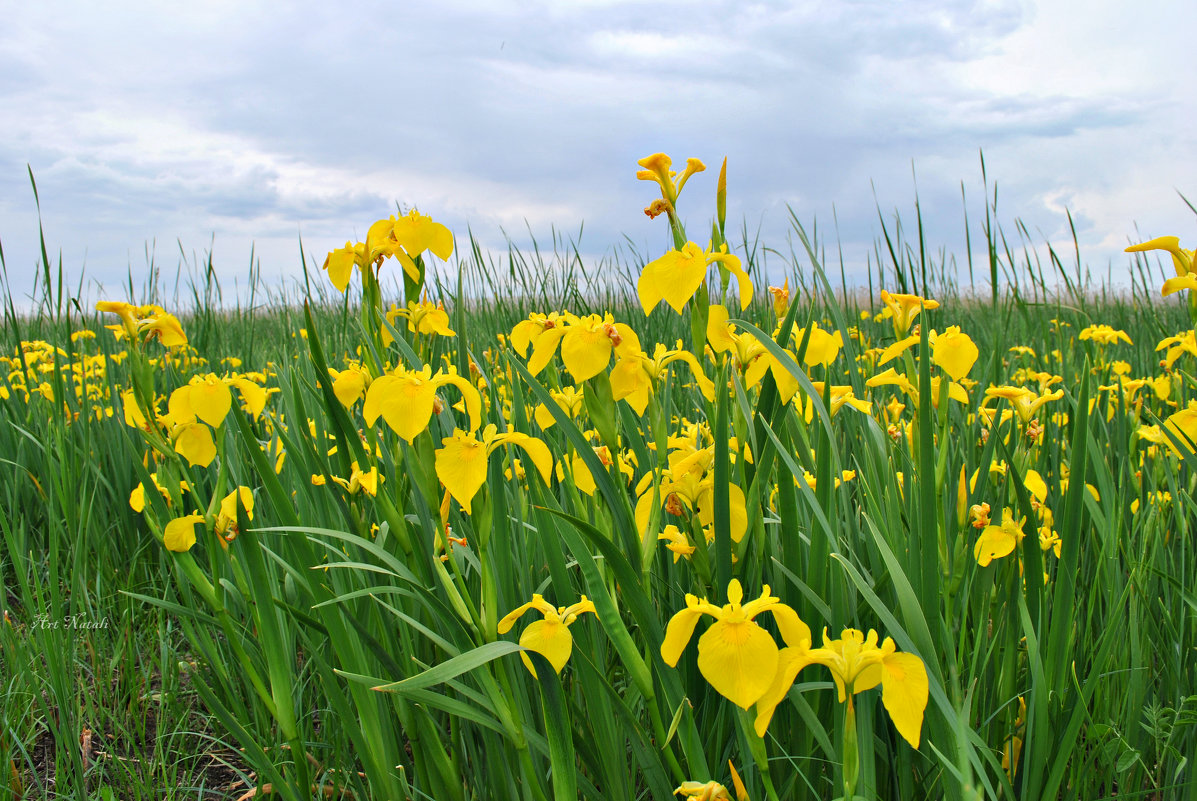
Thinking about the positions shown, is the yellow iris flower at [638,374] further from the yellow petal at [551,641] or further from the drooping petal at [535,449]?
the yellow petal at [551,641]

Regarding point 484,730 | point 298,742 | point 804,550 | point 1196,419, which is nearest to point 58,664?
point 298,742

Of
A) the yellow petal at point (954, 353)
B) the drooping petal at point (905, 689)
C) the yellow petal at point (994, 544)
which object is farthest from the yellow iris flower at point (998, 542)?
the drooping petal at point (905, 689)

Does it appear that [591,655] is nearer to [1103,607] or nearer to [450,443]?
[450,443]

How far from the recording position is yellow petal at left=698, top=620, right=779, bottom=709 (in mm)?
936

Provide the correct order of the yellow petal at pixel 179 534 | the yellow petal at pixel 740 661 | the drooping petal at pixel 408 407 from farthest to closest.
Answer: the yellow petal at pixel 179 534
the drooping petal at pixel 408 407
the yellow petal at pixel 740 661

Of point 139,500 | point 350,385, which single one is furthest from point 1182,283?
point 139,500

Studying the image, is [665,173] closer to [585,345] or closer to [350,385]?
[585,345]

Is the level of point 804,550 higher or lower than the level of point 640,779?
higher

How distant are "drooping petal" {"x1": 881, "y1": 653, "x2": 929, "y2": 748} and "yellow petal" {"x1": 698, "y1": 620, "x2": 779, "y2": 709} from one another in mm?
153

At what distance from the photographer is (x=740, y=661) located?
94 centimetres

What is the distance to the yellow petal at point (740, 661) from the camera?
0.94 meters

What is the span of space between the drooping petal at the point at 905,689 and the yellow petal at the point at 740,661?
153 mm

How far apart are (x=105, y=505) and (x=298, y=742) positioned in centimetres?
241

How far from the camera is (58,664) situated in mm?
1943
